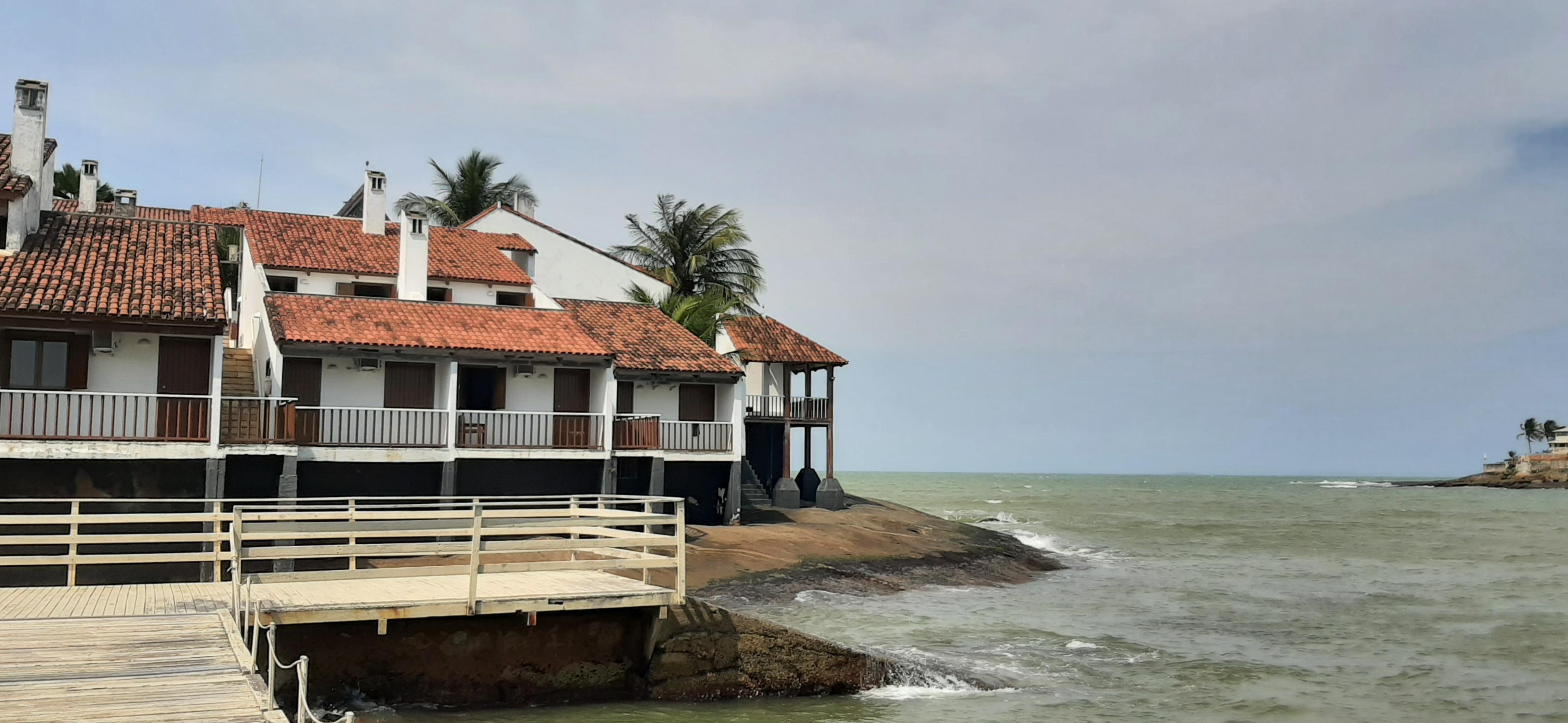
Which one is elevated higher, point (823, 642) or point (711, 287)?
point (711, 287)

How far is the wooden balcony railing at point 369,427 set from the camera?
2709cm

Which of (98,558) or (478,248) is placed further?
(478,248)

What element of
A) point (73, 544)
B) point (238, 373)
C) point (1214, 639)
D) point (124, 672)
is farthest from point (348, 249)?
point (124, 672)

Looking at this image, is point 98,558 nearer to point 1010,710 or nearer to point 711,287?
point 1010,710

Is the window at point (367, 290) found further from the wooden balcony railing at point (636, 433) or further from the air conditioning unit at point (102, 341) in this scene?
the air conditioning unit at point (102, 341)

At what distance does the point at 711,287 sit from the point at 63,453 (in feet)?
101

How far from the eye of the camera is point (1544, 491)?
127688mm

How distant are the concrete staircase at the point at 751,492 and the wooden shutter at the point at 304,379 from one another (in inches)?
566

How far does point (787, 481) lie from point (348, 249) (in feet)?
50.4

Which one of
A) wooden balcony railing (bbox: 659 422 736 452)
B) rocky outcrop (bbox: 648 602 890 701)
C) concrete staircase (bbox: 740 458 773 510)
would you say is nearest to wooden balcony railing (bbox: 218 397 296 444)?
wooden balcony railing (bbox: 659 422 736 452)

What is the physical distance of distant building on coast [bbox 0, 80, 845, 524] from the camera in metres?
23.8

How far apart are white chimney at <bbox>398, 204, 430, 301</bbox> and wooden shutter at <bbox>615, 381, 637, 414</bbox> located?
5780mm

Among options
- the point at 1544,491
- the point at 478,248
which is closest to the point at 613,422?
the point at 478,248

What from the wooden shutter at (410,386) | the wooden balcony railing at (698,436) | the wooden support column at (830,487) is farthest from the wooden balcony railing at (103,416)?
the wooden support column at (830,487)
